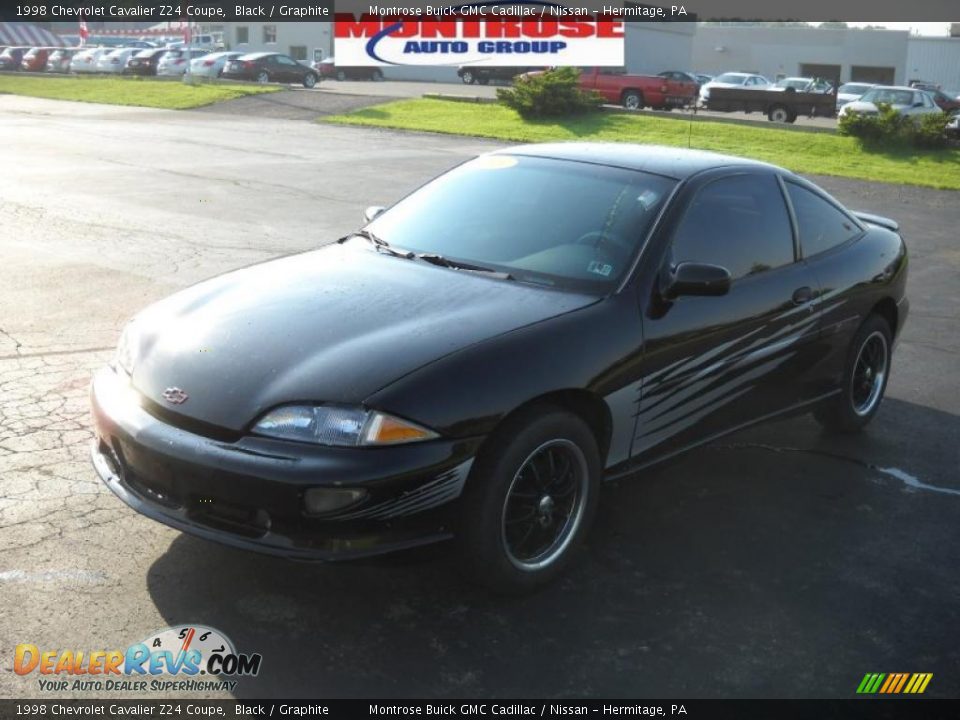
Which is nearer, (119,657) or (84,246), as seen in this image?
(119,657)

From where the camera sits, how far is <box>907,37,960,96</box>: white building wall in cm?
6875

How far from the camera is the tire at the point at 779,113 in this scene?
34.5m

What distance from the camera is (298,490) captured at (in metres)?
3.69

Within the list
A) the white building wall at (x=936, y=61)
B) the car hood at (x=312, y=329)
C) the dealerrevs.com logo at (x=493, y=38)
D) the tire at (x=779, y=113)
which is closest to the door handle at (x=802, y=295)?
the car hood at (x=312, y=329)

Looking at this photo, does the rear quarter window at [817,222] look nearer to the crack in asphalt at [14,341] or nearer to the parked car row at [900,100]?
the crack in asphalt at [14,341]

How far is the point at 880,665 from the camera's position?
3871mm

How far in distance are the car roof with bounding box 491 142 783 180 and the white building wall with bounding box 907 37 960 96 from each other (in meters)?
69.9

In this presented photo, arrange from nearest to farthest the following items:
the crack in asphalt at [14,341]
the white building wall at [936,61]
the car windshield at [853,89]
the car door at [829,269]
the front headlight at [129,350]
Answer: the front headlight at [129,350]
the car door at [829,269]
the crack in asphalt at [14,341]
the car windshield at [853,89]
the white building wall at [936,61]

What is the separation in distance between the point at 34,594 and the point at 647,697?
222 cm

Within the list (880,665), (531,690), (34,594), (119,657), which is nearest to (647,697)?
(531,690)

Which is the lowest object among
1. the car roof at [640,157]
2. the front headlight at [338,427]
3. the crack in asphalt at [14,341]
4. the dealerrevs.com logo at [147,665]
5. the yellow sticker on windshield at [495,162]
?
the crack in asphalt at [14,341]

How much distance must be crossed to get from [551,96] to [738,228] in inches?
937

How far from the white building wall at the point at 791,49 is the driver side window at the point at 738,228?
69.5m

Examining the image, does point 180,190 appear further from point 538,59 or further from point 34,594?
point 538,59
